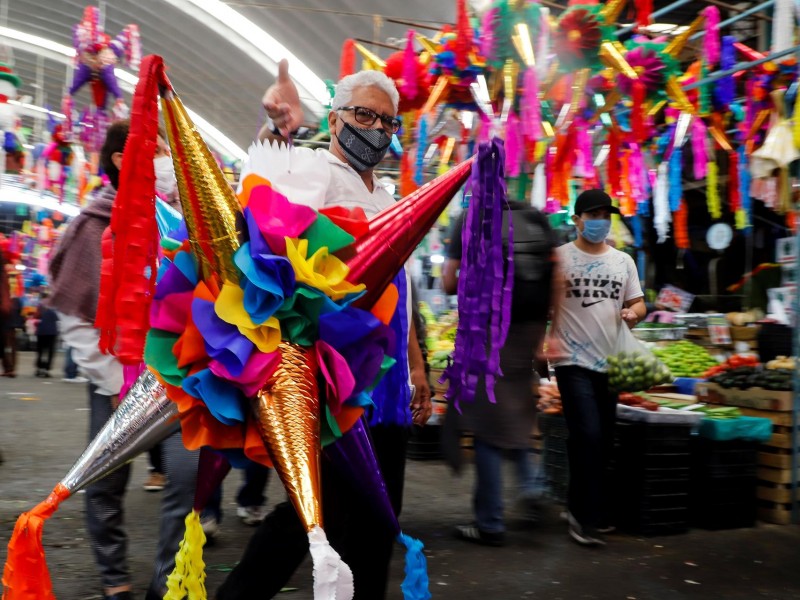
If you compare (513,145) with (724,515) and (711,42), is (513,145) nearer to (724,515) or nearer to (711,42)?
(711,42)

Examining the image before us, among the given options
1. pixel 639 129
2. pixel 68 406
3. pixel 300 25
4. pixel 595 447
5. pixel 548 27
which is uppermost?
pixel 300 25

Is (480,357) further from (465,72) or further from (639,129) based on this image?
(639,129)

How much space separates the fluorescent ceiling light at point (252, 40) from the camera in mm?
19266

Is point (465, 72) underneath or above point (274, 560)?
above

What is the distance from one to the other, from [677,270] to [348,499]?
41.7 feet

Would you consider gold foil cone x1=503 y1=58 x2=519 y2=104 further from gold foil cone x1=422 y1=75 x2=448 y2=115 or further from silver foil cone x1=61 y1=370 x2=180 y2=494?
silver foil cone x1=61 y1=370 x2=180 y2=494

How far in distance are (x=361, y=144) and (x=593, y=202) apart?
2391 millimetres

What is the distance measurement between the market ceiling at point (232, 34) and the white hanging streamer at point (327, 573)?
12177mm

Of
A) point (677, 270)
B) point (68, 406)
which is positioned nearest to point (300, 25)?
point (677, 270)

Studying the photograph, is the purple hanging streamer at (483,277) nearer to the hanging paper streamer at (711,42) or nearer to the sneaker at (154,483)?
the sneaker at (154,483)

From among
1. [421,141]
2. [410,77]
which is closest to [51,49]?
[421,141]

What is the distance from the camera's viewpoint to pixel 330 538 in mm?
2387

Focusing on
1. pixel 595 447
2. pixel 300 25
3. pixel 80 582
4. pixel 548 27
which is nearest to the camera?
pixel 80 582

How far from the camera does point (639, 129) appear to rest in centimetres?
663
